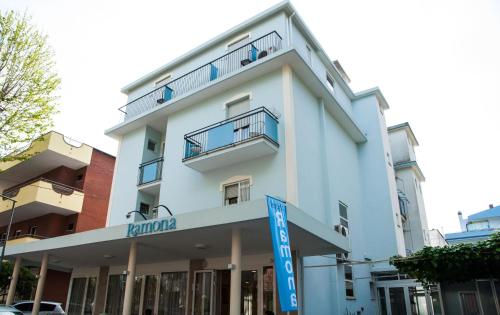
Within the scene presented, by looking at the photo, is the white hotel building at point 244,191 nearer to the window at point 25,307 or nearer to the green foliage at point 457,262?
the green foliage at point 457,262

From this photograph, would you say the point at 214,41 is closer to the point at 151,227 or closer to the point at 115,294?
the point at 151,227

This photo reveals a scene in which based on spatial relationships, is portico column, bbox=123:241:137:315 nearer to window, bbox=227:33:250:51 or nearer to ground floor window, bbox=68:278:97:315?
ground floor window, bbox=68:278:97:315

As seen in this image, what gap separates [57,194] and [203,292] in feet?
49.6

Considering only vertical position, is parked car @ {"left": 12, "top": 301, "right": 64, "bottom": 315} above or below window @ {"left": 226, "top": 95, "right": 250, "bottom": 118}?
below

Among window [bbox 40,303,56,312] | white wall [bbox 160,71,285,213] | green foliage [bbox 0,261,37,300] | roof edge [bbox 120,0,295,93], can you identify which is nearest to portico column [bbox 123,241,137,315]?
white wall [bbox 160,71,285,213]

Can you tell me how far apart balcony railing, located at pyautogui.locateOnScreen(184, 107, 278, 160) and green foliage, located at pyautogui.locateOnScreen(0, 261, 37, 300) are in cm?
1555

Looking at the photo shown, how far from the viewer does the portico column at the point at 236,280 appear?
29.1 feet

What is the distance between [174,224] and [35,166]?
21.6 meters

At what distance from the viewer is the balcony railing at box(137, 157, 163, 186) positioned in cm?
1703

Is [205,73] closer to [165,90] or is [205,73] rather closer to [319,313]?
[165,90]

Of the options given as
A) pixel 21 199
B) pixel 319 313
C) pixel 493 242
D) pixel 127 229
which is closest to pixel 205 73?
pixel 127 229

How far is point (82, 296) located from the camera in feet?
61.4

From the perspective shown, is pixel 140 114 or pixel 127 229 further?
pixel 140 114

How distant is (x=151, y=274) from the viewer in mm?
15992
